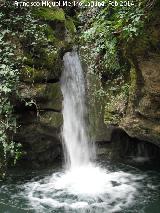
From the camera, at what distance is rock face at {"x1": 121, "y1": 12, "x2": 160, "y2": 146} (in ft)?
22.4

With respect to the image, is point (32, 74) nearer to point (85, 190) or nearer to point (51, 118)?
point (51, 118)

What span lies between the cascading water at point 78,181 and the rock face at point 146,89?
1526 millimetres

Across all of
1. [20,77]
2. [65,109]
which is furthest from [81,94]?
[20,77]

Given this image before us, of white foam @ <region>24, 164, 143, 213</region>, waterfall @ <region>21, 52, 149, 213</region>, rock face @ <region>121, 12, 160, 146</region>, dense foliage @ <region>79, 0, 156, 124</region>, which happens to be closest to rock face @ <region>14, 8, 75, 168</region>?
waterfall @ <region>21, 52, 149, 213</region>

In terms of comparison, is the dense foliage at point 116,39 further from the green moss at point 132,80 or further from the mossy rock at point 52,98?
the mossy rock at point 52,98

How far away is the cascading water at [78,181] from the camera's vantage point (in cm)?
816

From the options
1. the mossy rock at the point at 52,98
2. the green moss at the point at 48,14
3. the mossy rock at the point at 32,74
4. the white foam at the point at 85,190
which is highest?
the green moss at the point at 48,14

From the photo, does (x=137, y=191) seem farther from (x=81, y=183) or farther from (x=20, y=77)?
(x=20, y=77)

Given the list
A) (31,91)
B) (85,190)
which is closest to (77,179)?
(85,190)

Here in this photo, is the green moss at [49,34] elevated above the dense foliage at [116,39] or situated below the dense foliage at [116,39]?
above

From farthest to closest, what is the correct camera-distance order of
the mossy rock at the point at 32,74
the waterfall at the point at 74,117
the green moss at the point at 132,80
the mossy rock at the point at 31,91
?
the waterfall at the point at 74,117 → the mossy rock at the point at 32,74 → the mossy rock at the point at 31,91 → the green moss at the point at 132,80

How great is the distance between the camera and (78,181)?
959 cm

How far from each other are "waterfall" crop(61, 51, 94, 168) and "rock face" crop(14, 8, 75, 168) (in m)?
0.40

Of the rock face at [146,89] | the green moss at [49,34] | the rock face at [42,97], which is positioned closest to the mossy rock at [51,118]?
the rock face at [42,97]
